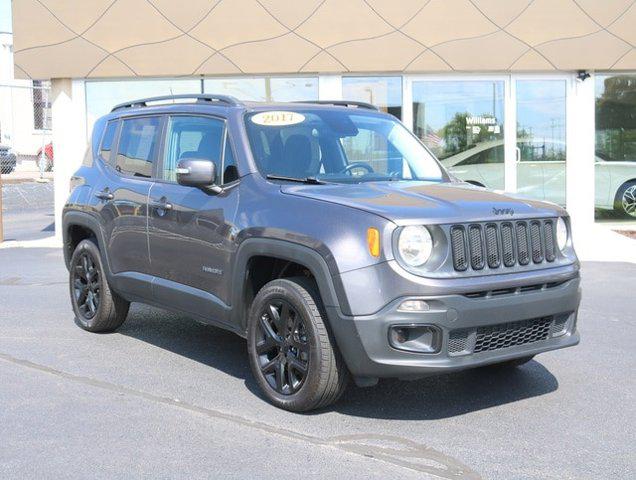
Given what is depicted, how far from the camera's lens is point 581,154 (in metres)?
15.3

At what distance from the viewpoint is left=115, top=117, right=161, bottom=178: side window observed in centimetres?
651

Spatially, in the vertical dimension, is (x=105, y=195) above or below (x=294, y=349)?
above

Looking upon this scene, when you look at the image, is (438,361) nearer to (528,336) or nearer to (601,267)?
(528,336)

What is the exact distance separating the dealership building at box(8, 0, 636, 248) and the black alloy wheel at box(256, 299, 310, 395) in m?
9.97

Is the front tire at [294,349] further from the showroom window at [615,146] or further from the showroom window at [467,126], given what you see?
the showroom window at [615,146]

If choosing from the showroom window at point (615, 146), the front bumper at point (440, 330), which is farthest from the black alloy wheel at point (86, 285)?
the showroom window at point (615, 146)

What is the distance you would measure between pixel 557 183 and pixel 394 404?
11.1m

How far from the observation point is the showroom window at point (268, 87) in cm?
1491

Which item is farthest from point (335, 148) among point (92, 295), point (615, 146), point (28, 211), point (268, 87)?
point (28, 211)

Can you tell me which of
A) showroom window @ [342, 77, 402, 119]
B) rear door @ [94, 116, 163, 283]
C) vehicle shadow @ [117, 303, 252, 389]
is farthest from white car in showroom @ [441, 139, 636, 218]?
rear door @ [94, 116, 163, 283]

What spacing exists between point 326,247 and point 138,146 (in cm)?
263

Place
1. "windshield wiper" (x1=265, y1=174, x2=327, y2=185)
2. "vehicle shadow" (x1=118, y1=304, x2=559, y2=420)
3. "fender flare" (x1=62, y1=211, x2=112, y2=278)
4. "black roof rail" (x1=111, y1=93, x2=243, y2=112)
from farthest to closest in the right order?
1. "fender flare" (x1=62, y1=211, x2=112, y2=278)
2. "black roof rail" (x1=111, y1=93, x2=243, y2=112)
3. "windshield wiper" (x1=265, y1=174, x2=327, y2=185)
4. "vehicle shadow" (x1=118, y1=304, x2=559, y2=420)

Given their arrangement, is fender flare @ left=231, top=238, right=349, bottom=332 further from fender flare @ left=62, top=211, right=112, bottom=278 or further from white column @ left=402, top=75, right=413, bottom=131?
white column @ left=402, top=75, right=413, bottom=131

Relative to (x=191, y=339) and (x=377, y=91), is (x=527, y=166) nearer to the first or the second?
(x=377, y=91)
